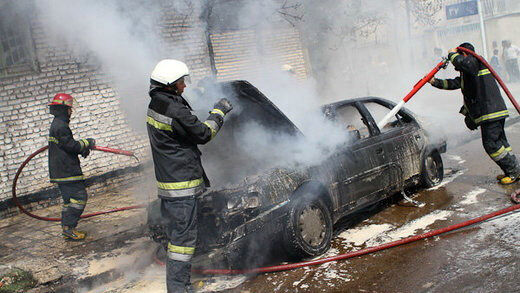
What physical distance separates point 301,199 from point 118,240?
8.92ft

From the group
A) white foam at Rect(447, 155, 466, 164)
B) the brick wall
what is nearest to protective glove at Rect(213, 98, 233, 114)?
the brick wall

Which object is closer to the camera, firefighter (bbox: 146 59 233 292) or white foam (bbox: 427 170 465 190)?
firefighter (bbox: 146 59 233 292)

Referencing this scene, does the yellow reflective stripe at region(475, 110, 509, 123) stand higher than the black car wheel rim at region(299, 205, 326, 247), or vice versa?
the yellow reflective stripe at region(475, 110, 509, 123)

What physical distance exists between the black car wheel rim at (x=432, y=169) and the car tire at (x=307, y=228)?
7.40ft

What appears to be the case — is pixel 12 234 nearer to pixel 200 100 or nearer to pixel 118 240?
pixel 118 240

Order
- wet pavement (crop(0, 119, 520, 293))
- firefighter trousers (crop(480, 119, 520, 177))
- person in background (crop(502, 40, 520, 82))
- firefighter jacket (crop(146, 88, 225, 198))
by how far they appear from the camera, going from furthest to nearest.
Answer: person in background (crop(502, 40, 520, 82)) → firefighter trousers (crop(480, 119, 520, 177)) → firefighter jacket (crop(146, 88, 225, 198)) → wet pavement (crop(0, 119, 520, 293))

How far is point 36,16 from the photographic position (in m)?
7.96

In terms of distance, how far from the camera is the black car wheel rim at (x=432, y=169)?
20.2 feet

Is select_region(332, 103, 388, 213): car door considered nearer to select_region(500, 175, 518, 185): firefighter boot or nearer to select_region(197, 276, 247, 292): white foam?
select_region(197, 276, 247, 292): white foam

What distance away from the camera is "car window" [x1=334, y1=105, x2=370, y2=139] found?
5383 millimetres

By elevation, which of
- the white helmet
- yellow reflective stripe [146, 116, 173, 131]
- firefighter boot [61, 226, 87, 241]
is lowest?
firefighter boot [61, 226, 87, 241]

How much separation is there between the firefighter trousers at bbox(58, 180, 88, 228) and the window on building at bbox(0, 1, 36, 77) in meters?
3.43

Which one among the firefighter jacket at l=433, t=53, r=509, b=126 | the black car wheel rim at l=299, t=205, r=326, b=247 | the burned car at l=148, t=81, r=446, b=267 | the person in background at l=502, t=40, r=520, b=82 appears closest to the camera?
the burned car at l=148, t=81, r=446, b=267

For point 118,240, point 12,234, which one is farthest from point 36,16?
point 118,240
